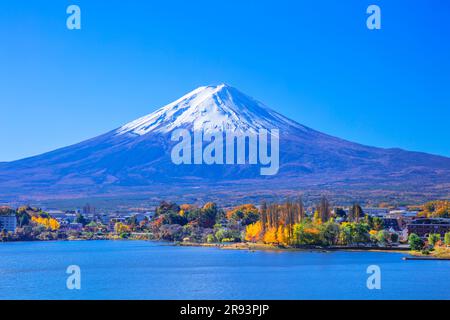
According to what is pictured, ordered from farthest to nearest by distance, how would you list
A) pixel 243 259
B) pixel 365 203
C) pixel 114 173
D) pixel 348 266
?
pixel 114 173 < pixel 365 203 < pixel 243 259 < pixel 348 266

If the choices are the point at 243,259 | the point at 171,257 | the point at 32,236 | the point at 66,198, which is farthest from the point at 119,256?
the point at 66,198

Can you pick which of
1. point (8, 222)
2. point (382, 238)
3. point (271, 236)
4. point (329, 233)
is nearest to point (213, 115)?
point (8, 222)

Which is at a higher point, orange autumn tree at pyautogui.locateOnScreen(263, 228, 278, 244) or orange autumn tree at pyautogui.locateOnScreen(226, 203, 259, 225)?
orange autumn tree at pyautogui.locateOnScreen(226, 203, 259, 225)

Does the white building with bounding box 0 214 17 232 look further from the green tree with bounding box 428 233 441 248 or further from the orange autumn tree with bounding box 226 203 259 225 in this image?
the green tree with bounding box 428 233 441 248

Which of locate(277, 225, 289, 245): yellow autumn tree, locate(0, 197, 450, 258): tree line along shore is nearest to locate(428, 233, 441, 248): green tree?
locate(0, 197, 450, 258): tree line along shore

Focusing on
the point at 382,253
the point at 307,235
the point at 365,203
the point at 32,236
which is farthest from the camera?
the point at 365,203

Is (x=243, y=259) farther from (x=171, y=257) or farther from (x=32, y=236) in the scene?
(x=32, y=236)
